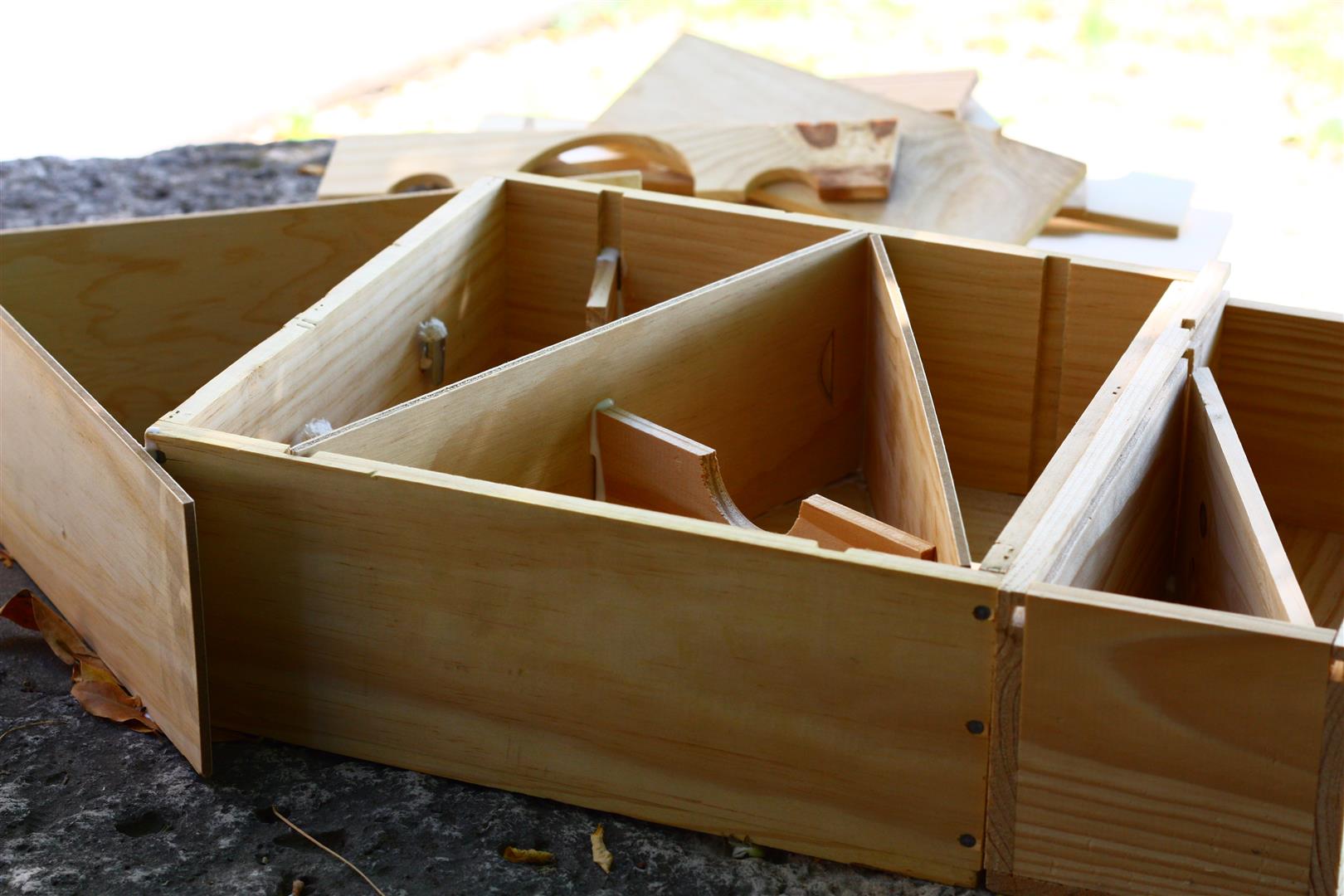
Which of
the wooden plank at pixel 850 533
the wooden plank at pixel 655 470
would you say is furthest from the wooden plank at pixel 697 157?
the wooden plank at pixel 850 533

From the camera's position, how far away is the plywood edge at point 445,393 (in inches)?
65.4

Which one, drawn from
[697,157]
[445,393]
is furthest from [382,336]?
[697,157]

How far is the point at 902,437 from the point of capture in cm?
200

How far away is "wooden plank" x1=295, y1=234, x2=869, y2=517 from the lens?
1.79 metres

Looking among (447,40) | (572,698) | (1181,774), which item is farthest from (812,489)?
(447,40)

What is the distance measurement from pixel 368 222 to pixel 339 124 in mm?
3105

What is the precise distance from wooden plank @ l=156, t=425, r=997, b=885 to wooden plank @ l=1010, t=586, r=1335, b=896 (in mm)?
67

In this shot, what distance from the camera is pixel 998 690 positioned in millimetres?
1457

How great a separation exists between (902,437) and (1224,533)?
0.45m

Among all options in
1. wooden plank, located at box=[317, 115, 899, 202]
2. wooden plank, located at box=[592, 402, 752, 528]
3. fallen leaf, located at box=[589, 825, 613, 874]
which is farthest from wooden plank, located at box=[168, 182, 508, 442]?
wooden plank, located at box=[317, 115, 899, 202]

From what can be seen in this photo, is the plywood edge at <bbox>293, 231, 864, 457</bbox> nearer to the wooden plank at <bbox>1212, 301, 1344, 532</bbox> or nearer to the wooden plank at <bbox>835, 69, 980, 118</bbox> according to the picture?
the wooden plank at <bbox>1212, 301, 1344, 532</bbox>

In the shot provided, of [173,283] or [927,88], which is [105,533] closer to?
[173,283]

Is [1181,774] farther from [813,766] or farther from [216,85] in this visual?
[216,85]

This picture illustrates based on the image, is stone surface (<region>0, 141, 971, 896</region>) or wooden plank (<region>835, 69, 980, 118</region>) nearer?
stone surface (<region>0, 141, 971, 896</region>)
